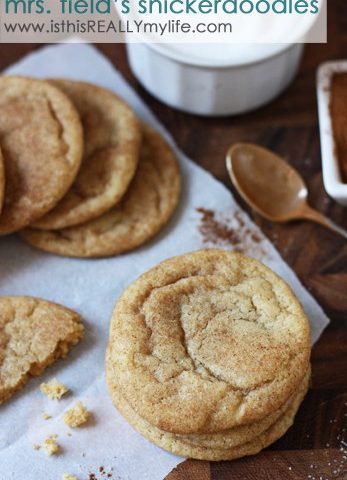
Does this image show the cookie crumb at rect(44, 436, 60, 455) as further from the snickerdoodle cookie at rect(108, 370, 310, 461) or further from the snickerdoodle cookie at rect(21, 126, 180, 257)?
the snickerdoodle cookie at rect(21, 126, 180, 257)

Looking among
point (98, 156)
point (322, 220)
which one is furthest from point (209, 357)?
point (98, 156)

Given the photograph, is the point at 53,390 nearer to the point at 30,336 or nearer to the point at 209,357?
→ the point at 30,336

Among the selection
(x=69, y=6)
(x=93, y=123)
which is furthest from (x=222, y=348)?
(x=69, y=6)

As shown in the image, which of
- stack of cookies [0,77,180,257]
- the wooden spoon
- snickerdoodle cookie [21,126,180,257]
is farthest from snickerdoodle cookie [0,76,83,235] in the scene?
the wooden spoon

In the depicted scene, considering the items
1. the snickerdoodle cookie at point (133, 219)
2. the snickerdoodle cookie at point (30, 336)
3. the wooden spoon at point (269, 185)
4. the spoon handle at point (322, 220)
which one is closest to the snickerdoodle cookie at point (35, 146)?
the snickerdoodle cookie at point (133, 219)

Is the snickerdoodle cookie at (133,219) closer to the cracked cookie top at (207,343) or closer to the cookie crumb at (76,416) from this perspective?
the cracked cookie top at (207,343)

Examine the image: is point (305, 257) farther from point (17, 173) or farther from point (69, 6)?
point (69, 6)
